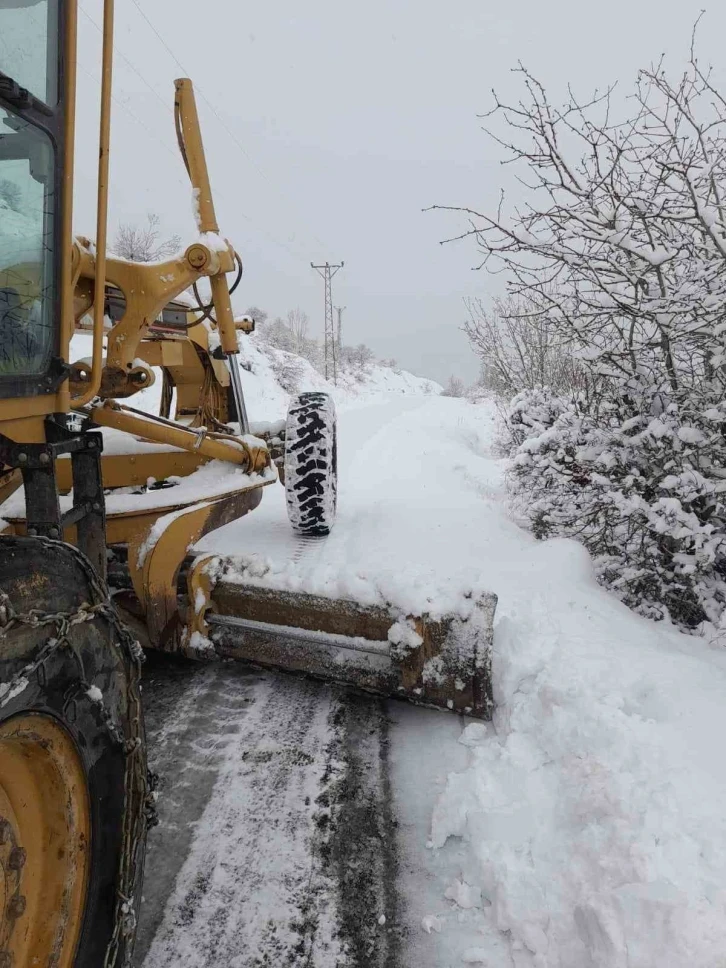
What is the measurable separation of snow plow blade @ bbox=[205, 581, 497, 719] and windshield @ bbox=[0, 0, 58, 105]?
218 centimetres

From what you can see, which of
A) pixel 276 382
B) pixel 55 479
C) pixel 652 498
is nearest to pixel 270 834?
pixel 55 479

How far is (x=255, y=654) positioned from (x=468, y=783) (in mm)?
1200

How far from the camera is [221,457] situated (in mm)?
3977

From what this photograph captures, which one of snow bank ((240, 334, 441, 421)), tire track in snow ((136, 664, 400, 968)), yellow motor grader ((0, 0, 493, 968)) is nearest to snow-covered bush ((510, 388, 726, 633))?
yellow motor grader ((0, 0, 493, 968))

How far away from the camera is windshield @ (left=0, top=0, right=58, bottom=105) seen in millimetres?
1497

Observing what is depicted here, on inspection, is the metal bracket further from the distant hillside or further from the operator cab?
the distant hillside

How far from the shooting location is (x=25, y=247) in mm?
1640

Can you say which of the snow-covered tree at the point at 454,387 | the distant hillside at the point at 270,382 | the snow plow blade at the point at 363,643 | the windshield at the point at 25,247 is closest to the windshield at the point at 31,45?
the windshield at the point at 25,247

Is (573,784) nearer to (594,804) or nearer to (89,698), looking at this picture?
(594,804)

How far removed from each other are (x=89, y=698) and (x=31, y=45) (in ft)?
5.56

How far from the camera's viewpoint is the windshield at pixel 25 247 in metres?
1.56

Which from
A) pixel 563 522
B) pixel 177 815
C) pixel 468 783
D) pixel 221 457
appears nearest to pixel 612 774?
pixel 468 783

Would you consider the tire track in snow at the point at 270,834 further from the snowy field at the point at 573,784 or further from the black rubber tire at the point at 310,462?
the black rubber tire at the point at 310,462

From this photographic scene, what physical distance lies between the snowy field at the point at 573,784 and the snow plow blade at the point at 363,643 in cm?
11
